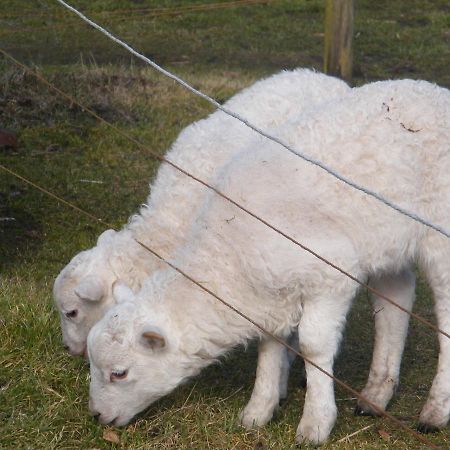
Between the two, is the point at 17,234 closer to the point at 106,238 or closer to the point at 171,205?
the point at 106,238

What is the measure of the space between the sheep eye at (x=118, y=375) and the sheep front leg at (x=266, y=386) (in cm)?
71

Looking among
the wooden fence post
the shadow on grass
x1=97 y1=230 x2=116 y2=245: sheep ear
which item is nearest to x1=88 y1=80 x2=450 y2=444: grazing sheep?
x1=97 y1=230 x2=116 y2=245: sheep ear

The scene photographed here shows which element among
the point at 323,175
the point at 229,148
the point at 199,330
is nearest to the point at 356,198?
the point at 323,175

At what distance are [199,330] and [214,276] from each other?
28cm

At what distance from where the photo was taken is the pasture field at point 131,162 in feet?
17.5

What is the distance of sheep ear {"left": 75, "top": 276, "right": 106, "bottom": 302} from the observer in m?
5.94

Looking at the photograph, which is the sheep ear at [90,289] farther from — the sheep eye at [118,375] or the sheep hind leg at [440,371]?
the sheep hind leg at [440,371]

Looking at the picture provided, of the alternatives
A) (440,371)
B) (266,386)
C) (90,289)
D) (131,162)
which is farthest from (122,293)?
(131,162)

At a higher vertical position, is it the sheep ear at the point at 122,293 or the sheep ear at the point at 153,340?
the sheep ear at the point at 153,340

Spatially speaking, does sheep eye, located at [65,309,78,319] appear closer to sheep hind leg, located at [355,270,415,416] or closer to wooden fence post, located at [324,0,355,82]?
sheep hind leg, located at [355,270,415,416]

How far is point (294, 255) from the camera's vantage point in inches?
205

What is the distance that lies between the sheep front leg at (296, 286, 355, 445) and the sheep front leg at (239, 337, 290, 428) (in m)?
0.26

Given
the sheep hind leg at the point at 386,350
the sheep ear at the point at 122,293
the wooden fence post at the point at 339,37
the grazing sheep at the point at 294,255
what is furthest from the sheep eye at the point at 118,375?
the wooden fence post at the point at 339,37

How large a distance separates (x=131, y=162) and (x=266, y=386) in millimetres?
→ 4492
